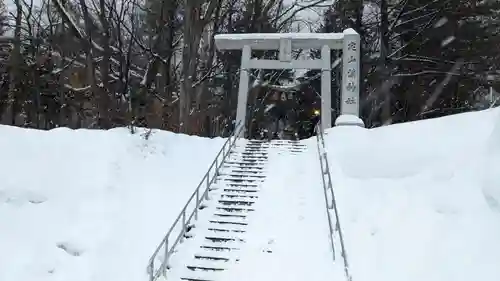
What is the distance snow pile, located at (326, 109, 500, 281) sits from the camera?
730cm

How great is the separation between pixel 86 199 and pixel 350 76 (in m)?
8.97

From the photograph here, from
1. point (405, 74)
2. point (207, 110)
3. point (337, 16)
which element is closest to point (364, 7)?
point (337, 16)

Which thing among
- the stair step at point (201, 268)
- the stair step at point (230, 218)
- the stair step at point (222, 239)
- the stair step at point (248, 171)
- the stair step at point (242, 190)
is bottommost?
A: the stair step at point (201, 268)

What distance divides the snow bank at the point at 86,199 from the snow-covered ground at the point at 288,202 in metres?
0.03

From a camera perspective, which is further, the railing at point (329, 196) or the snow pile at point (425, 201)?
the railing at point (329, 196)

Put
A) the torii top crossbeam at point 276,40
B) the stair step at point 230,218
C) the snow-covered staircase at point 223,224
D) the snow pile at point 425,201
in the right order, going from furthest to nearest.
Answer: the torii top crossbeam at point 276,40 < the stair step at point 230,218 < the snow-covered staircase at point 223,224 < the snow pile at point 425,201

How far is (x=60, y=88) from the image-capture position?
23422mm

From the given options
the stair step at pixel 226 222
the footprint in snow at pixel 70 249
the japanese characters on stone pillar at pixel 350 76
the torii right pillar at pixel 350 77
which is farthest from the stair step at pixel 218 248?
the japanese characters on stone pillar at pixel 350 76

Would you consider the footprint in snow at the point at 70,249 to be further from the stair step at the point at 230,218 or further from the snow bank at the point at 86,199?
the stair step at the point at 230,218

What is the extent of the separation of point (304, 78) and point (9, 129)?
19.3m

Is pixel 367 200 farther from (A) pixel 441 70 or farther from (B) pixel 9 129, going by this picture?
(A) pixel 441 70

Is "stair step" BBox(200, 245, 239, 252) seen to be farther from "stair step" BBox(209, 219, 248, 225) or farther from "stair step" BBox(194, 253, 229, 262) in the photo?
"stair step" BBox(209, 219, 248, 225)

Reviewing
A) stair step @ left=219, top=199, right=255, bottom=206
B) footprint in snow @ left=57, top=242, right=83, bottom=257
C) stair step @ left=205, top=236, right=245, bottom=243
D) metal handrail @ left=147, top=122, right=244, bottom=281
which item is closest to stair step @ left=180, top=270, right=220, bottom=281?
metal handrail @ left=147, top=122, right=244, bottom=281

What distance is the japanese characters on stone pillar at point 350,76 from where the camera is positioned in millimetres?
15344
